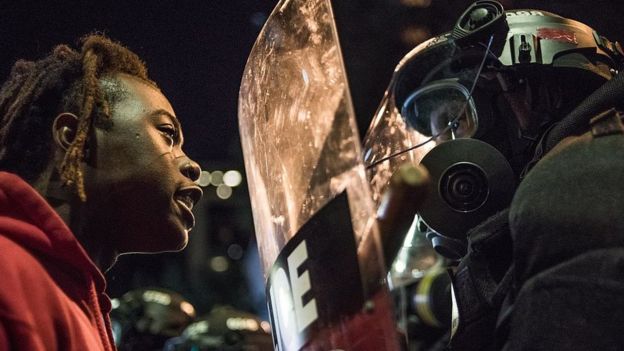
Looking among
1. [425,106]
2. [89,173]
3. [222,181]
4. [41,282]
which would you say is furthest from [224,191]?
[41,282]

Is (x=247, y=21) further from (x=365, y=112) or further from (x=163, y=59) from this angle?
(x=365, y=112)

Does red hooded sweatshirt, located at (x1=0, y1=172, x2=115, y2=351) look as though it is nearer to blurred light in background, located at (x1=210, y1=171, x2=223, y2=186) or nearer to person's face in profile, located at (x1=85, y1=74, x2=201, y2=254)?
person's face in profile, located at (x1=85, y1=74, x2=201, y2=254)

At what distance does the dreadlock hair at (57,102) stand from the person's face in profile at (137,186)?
0.13 feet

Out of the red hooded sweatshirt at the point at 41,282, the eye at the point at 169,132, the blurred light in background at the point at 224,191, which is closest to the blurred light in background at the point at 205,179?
the blurred light in background at the point at 224,191

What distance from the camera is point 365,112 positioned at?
150 inches

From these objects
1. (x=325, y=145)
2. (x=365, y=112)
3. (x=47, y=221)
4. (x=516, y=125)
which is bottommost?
(x=365, y=112)

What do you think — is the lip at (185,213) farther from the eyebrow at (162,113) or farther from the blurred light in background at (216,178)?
the blurred light in background at (216,178)

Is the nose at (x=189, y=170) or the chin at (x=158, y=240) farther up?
the nose at (x=189, y=170)

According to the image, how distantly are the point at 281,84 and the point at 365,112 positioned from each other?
95.8 inches

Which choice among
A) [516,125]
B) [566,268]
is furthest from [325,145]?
[516,125]

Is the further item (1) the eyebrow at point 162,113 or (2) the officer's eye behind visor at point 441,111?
(2) the officer's eye behind visor at point 441,111

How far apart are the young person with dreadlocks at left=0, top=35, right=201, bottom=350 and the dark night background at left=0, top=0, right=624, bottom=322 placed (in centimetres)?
128

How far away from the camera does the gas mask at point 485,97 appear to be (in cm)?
184

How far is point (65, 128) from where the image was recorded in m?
1.67
